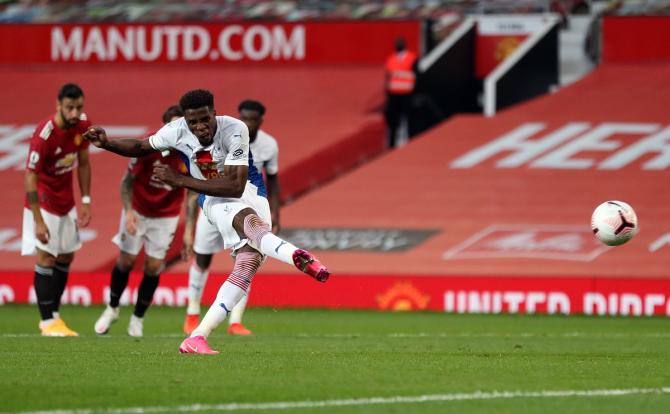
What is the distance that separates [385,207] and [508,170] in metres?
2.32

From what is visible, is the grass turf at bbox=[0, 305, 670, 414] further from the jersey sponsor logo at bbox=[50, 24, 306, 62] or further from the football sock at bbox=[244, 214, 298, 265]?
the jersey sponsor logo at bbox=[50, 24, 306, 62]

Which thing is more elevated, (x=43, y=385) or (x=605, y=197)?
(x=43, y=385)

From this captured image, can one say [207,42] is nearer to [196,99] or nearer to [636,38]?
[636,38]

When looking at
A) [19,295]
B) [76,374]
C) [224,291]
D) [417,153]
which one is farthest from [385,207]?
[76,374]

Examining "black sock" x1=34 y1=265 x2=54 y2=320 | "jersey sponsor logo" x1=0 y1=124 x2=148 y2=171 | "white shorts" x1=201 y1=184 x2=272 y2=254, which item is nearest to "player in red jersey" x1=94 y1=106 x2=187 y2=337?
"black sock" x1=34 y1=265 x2=54 y2=320

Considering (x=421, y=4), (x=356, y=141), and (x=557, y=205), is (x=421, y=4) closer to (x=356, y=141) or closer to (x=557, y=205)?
(x=356, y=141)

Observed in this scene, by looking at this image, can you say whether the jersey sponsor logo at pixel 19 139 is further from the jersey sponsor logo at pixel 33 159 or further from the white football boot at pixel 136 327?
the jersey sponsor logo at pixel 33 159

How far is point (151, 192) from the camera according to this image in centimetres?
1423

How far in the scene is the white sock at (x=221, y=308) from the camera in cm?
1011

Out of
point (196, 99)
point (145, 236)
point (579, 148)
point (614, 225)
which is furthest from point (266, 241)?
point (579, 148)

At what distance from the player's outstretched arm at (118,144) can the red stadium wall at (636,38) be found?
17.8 m

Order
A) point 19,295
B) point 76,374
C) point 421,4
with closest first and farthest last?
point 76,374, point 19,295, point 421,4

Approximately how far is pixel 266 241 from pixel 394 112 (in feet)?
55.0

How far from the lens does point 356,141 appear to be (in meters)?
26.2
